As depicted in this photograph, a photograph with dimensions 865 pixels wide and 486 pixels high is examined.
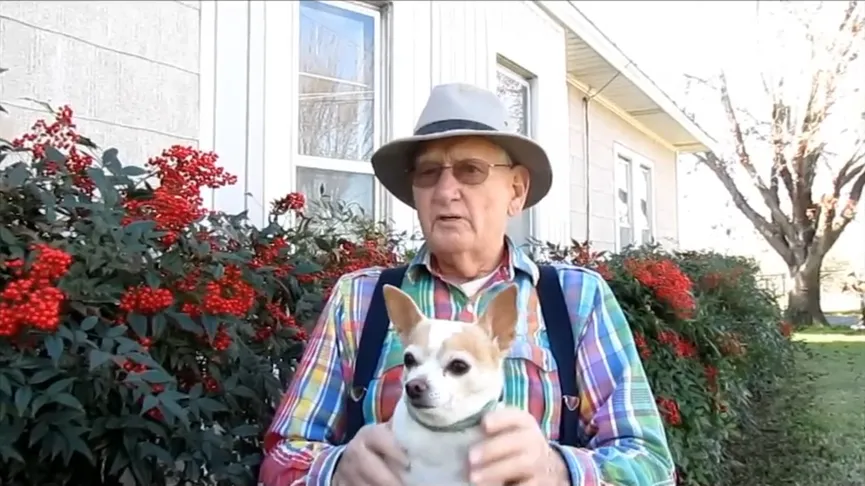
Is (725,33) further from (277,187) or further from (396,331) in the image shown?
(396,331)

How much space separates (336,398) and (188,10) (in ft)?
7.31

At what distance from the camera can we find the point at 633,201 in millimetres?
8680

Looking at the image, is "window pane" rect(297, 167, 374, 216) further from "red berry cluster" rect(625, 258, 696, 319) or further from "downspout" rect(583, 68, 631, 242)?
"downspout" rect(583, 68, 631, 242)

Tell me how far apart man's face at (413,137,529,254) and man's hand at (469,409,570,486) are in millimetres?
452

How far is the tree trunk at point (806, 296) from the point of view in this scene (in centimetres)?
270

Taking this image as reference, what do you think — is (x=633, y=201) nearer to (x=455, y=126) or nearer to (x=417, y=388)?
(x=455, y=126)

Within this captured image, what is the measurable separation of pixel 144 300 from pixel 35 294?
0.76 feet

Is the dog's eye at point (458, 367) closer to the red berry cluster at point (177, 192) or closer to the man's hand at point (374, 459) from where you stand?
the man's hand at point (374, 459)

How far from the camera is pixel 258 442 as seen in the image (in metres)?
1.80

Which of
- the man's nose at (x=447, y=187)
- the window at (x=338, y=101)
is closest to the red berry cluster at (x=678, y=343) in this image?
the window at (x=338, y=101)

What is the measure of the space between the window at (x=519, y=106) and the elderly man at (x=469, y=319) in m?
4.07

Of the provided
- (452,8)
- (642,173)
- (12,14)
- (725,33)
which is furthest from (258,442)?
(642,173)

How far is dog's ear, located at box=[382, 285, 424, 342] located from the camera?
1.50 metres

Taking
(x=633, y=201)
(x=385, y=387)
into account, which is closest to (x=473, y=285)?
(x=385, y=387)
